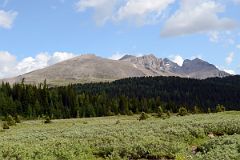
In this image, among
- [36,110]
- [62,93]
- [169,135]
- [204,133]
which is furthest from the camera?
[62,93]

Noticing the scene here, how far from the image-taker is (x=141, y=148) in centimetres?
2516

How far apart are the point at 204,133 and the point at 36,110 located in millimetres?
110066

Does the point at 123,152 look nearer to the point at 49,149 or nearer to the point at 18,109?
the point at 49,149

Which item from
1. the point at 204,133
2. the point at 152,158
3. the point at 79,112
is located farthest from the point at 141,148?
the point at 79,112

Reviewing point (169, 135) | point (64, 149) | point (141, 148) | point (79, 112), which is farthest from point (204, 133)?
point (79, 112)

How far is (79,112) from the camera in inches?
5472

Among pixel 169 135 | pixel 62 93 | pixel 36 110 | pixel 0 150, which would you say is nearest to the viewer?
pixel 0 150

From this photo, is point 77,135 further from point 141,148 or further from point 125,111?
point 125,111

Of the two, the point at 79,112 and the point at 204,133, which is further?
the point at 79,112

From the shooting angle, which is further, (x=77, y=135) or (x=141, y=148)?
(x=77, y=135)

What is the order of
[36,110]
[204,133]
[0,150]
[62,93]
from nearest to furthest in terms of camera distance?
[0,150] → [204,133] → [36,110] → [62,93]

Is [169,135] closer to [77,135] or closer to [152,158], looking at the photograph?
[152,158]

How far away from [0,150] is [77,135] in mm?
11750

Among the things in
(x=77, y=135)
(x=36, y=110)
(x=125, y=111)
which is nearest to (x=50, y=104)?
(x=36, y=110)
